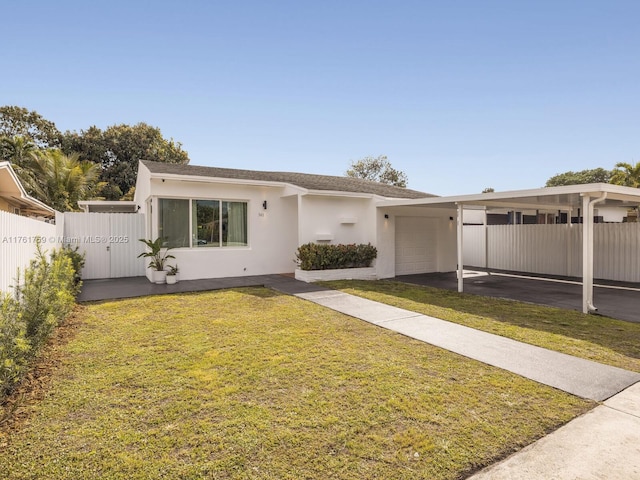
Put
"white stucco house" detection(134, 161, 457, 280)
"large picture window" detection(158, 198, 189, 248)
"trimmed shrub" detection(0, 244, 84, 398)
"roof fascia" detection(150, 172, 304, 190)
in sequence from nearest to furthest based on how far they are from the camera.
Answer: "trimmed shrub" detection(0, 244, 84, 398), "roof fascia" detection(150, 172, 304, 190), "large picture window" detection(158, 198, 189, 248), "white stucco house" detection(134, 161, 457, 280)

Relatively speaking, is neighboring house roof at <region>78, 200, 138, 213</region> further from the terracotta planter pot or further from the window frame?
the terracotta planter pot

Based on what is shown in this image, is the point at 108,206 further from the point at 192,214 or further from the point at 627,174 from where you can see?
the point at 627,174

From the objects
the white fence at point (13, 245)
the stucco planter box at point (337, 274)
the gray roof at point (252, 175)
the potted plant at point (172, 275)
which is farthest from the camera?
the gray roof at point (252, 175)

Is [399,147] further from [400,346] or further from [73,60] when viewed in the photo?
[400,346]

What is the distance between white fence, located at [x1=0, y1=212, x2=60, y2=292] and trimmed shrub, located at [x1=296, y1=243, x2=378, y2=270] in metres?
7.06

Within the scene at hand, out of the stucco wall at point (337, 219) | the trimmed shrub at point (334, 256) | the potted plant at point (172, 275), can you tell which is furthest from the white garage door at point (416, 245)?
the potted plant at point (172, 275)

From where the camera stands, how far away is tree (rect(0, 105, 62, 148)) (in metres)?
28.8

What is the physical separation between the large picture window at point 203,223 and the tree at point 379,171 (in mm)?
35793

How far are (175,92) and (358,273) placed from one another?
11.9m

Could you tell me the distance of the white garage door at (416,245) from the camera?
13969mm

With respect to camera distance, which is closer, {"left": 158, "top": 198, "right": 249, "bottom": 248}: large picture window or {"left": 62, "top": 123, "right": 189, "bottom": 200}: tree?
{"left": 158, "top": 198, "right": 249, "bottom": 248}: large picture window

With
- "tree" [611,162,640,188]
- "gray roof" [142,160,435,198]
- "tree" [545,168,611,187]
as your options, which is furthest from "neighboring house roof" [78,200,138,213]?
"tree" [545,168,611,187]

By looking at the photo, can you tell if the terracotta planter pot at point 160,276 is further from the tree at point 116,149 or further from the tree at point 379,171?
the tree at point 379,171

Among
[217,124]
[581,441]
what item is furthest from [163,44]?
[581,441]
